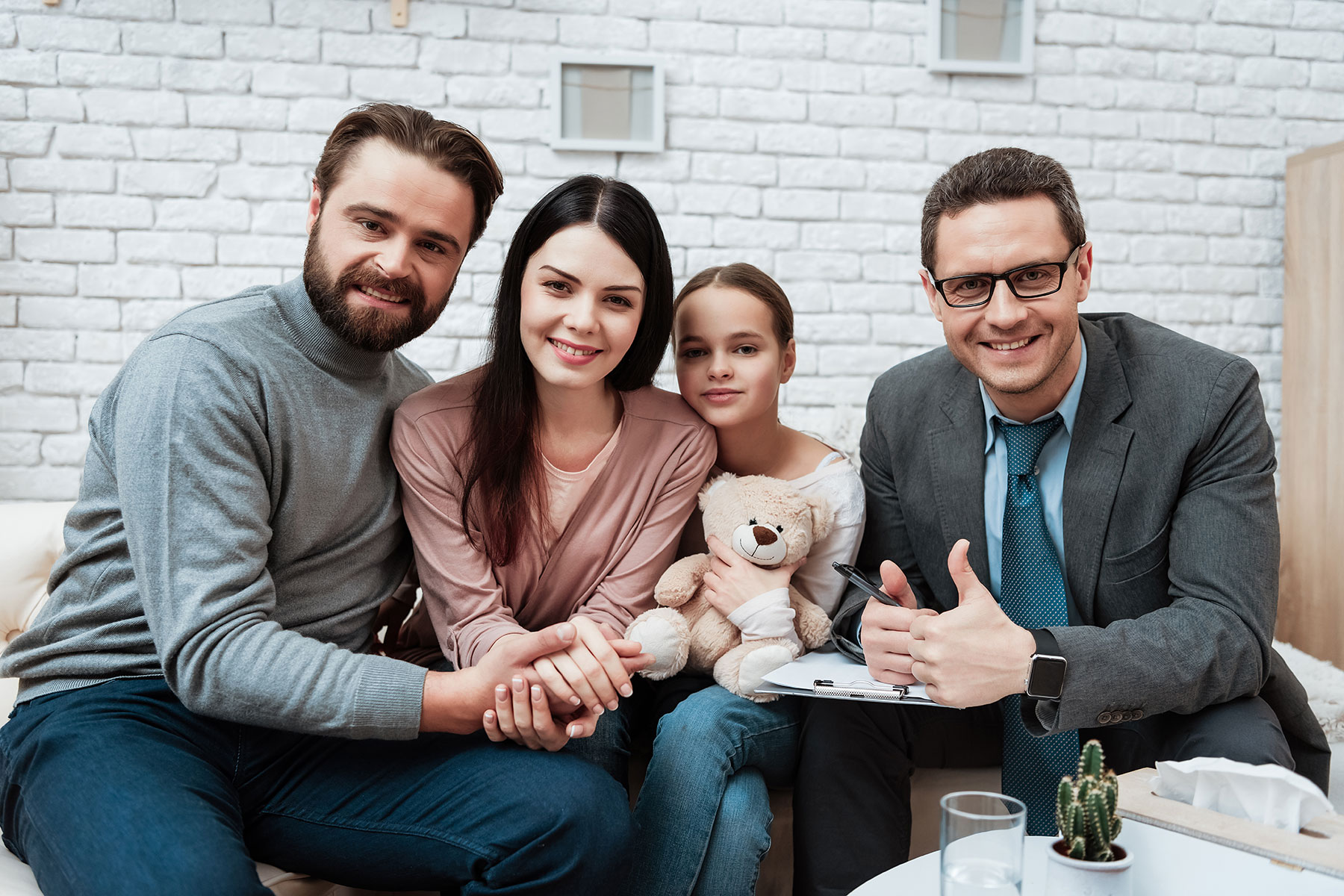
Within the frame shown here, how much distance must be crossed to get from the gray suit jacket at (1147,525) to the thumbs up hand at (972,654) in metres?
0.07

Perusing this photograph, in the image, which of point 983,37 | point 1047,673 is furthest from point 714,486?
point 983,37

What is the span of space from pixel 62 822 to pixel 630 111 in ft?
7.31

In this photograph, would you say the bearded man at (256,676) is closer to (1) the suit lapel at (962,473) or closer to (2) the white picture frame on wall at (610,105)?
(1) the suit lapel at (962,473)

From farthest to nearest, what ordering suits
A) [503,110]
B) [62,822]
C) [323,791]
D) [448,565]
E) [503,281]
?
[503,110] → [503,281] → [448,565] → [323,791] → [62,822]

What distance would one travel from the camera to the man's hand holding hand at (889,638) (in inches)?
53.3

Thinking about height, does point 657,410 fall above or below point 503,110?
below

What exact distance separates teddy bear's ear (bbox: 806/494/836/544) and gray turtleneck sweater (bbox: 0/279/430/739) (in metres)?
0.70

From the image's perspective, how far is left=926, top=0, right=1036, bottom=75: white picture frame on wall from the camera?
9.10ft

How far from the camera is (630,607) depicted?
62.1 inches

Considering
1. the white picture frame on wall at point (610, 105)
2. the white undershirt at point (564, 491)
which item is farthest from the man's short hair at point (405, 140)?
the white picture frame on wall at point (610, 105)

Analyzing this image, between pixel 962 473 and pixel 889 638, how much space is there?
1.32 feet

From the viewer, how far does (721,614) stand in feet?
5.28

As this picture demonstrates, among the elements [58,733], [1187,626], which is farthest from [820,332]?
[58,733]

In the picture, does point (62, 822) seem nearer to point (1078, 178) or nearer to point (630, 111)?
point (630, 111)
